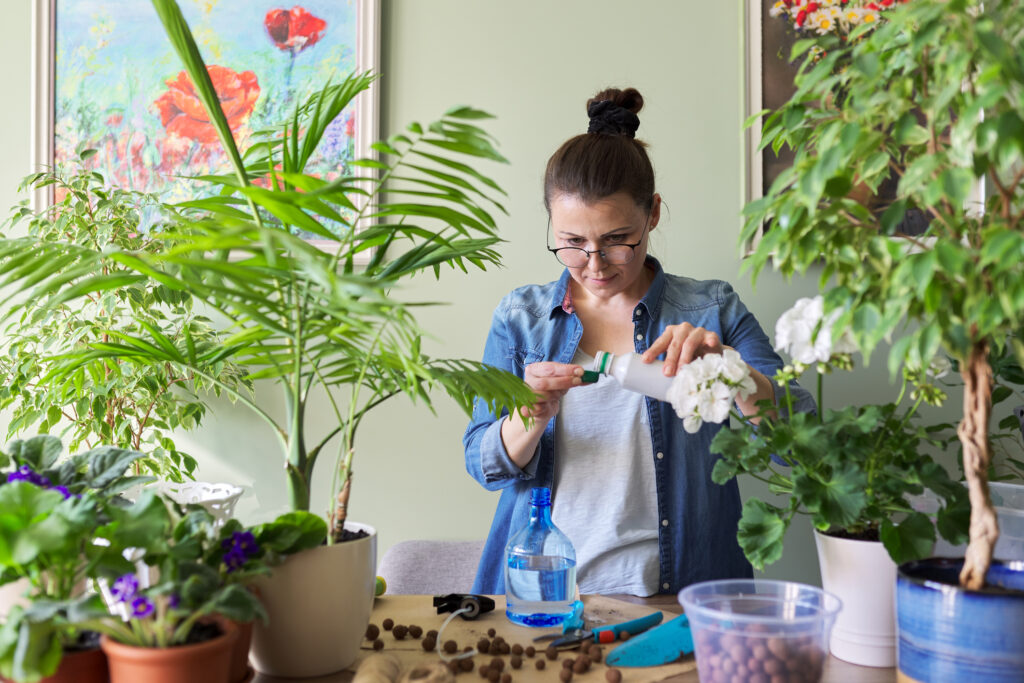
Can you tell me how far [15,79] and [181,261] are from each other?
5.64 feet

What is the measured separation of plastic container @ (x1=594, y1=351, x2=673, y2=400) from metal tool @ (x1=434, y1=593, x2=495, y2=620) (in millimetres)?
385

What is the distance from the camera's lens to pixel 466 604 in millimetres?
1156

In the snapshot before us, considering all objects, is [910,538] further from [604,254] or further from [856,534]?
[604,254]

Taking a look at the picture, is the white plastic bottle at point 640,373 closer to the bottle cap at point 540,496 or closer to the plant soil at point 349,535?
the bottle cap at point 540,496

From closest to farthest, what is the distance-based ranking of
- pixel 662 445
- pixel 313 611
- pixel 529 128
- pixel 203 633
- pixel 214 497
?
pixel 203 633 → pixel 313 611 → pixel 214 497 → pixel 662 445 → pixel 529 128

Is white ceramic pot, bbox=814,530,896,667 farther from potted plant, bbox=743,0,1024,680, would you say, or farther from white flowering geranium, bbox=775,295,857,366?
white flowering geranium, bbox=775,295,857,366

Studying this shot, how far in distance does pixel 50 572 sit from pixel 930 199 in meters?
0.89

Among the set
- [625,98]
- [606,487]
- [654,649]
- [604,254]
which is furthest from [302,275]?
[625,98]

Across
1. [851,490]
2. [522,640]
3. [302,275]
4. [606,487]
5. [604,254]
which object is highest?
[604,254]

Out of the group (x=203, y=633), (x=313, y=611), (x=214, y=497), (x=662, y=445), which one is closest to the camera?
(x=203, y=633)

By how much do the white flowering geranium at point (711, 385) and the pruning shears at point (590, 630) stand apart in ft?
0.96

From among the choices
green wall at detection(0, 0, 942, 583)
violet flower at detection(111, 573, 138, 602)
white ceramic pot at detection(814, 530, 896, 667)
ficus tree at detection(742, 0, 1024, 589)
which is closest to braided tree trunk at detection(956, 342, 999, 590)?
ficus tree at detection(742, 0, 1024, 589)

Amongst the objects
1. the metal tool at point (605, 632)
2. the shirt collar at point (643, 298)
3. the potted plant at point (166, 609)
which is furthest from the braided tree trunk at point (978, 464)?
the shirt collar at point (643, 298)

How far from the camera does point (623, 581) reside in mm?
1564
